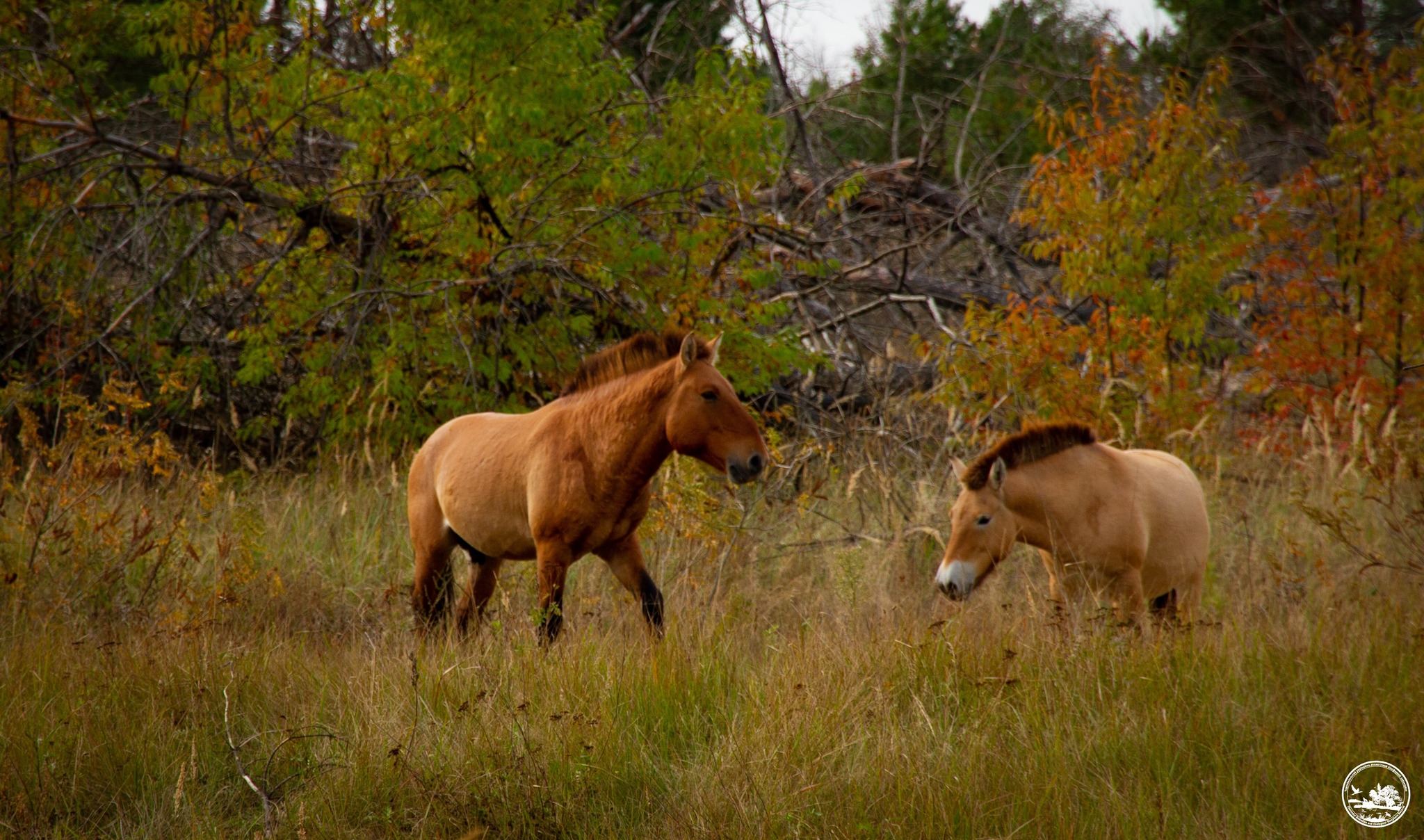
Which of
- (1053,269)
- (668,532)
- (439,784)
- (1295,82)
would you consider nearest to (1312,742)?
(439,784)

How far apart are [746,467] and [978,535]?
1575 mm

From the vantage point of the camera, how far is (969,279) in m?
13.0

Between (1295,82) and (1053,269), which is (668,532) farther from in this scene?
(1295,82)

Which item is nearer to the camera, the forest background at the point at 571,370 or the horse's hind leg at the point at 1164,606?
the forest background at the point at 571,370

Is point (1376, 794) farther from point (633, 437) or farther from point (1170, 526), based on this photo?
point (633, 437)

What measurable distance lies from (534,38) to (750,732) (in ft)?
20.3

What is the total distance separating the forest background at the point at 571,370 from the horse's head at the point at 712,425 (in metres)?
0.91

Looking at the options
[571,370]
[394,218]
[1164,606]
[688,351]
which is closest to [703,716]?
[688,351]

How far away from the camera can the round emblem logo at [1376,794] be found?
3725mm

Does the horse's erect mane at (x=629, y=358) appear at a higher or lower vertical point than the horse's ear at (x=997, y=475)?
higher

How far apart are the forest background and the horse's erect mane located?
126cm

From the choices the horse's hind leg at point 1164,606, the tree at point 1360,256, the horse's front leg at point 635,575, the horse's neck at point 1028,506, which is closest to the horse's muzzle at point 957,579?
the horse's neck at point 1028,506

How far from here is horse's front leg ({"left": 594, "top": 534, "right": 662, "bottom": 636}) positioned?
567 cm

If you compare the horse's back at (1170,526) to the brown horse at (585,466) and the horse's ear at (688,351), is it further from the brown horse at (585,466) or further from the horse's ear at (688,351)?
the horse's ear at (688,351)
